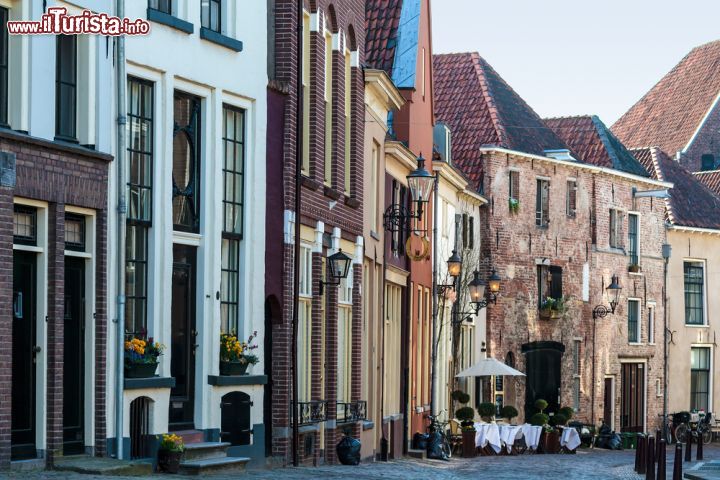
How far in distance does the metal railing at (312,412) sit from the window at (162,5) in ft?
20.7

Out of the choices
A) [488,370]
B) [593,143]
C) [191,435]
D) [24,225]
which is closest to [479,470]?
[191,435]

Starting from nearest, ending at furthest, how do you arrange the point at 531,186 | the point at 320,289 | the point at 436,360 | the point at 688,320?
the point at 320,289
the point at 436,360
the point at 531,186
the point at 688,320

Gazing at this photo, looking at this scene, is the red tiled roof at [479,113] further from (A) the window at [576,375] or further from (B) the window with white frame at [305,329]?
(B) the window with white frame at [305,329]

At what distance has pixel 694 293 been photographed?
5591 cm

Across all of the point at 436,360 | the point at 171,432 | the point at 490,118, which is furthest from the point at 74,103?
the point at 490,118

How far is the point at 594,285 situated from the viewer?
166 feet

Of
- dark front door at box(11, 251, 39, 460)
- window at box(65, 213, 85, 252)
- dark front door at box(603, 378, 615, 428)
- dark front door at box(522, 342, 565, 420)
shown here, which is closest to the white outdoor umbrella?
dark front door at box(522, 342, 565, 420)

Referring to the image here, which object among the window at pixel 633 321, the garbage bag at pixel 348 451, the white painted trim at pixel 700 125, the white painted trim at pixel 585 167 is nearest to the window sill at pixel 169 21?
the garbage bag at pixel 348 451

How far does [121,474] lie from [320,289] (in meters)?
7.70

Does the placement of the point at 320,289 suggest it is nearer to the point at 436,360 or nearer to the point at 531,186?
the point at 436,360

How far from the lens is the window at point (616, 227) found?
51.4m

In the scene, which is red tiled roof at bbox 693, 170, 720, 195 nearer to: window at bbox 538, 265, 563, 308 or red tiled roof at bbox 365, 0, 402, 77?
window at bbox 538, 265, 563, 308

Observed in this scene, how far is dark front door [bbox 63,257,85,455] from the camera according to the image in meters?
17.2

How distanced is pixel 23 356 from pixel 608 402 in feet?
120
